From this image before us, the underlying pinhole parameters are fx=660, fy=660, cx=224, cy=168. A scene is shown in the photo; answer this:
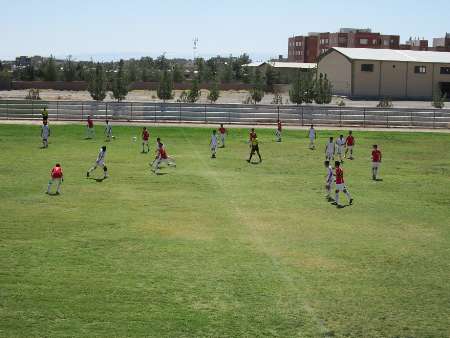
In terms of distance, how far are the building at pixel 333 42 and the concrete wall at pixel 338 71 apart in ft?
128

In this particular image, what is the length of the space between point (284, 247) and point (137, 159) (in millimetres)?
18494

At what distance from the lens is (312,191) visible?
2820 centimetres

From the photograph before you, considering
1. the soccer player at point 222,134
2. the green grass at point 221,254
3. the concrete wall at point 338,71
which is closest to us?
the green grass at point 221,254

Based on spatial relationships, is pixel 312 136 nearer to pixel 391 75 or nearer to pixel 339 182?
pixel 339 182

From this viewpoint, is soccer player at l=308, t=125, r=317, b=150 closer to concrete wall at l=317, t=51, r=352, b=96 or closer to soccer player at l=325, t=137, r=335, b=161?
soccer player at l=325, t=137, r=335, b=161

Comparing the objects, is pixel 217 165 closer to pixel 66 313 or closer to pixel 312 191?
pixel 312 191

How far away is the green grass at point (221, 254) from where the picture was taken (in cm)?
1373

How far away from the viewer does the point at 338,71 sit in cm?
8556

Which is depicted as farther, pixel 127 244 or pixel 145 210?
pixel 145 210

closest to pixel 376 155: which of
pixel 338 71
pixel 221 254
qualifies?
pixel 221 254

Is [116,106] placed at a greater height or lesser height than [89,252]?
greater

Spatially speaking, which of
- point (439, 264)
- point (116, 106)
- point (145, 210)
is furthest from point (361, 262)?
point (116, 106)

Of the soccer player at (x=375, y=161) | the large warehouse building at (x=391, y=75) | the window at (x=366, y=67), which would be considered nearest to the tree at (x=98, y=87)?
the large warehouse building at (x=391, y=75)

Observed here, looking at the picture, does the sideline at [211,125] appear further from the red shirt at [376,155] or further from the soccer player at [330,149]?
the red shirt at [376,155]
